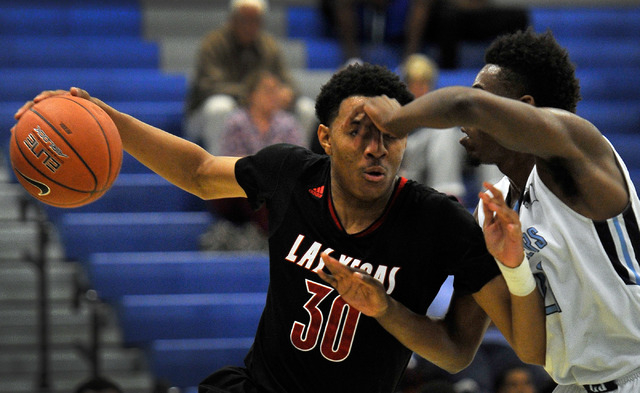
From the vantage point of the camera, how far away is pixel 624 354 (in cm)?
315

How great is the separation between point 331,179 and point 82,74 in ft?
16.8

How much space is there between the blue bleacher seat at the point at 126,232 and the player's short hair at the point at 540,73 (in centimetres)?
405

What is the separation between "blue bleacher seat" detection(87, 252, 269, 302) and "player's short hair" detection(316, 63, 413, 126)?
3.41 metres

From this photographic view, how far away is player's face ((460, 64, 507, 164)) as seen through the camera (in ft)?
10.8

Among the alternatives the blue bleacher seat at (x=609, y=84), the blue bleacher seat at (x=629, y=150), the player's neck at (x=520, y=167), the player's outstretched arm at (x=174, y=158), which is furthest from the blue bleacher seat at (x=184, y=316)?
the blue bleacher seat at (x=609, y=84)

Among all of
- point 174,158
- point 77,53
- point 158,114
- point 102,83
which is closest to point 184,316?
point 158,114

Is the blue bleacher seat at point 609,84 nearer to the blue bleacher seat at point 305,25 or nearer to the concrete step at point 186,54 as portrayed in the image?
the blue bleacher seat at point 305,25

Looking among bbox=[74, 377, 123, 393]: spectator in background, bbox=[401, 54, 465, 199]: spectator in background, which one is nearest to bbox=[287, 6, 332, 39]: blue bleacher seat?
bbox=[401, 54, 465, 199]: spectator in background

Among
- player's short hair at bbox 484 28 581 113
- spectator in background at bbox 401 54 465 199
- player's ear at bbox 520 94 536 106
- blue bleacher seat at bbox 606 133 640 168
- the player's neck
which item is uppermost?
player's short hair at bbox 484 28 581 113

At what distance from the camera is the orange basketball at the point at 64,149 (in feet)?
11.5

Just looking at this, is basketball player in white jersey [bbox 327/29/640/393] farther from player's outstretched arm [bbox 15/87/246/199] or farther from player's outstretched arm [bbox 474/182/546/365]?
player's outstretched arm [bbox 15/87/246/199]

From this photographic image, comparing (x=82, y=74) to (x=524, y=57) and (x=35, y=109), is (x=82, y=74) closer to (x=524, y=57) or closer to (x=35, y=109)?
(x=35, y=109)

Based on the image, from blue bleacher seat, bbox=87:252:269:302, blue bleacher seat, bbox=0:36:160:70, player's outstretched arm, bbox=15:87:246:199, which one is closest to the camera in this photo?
player's outstretched arm, bbox=15:87:246:199

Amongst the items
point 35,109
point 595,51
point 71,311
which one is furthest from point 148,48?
point 35,109
